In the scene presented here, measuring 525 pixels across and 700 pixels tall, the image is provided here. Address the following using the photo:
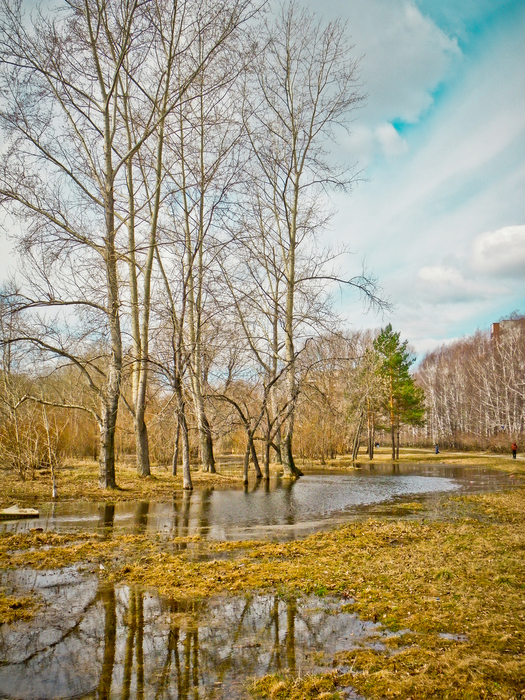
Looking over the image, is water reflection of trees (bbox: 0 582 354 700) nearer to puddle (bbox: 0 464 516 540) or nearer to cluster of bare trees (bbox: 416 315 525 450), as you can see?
puddle (bbox: 0 464 516 540)

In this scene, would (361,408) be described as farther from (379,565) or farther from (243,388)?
(379,565)

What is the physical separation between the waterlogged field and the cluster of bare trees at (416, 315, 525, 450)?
42466 millimetres

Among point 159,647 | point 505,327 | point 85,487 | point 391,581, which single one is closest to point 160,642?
point 159,647

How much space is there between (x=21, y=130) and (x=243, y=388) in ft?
49.6

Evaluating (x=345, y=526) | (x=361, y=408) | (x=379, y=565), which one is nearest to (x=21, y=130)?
(x=345, y=526)

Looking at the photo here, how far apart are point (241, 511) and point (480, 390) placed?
50908 millimetres

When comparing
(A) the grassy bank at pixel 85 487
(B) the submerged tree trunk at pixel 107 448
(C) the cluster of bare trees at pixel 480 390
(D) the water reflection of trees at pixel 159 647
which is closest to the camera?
(D) the water reflection of trees at pixel 159 647

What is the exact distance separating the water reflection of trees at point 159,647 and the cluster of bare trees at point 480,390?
4511 centimetres

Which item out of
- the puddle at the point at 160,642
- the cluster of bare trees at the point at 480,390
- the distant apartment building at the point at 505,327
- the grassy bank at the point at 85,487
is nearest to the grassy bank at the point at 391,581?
the puddle at the point at 160,642

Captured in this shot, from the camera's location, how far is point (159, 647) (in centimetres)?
451

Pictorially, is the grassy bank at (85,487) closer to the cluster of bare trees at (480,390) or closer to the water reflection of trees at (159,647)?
the water reflection of trees at (159,647)

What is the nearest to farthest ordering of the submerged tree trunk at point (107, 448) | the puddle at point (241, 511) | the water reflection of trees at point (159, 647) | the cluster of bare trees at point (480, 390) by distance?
→ the water reflection of trees at point (159, 647), the puddle at point (241, 511), the submerged tree trunk at point (107, 448), the cluster of bare trees at point (480, 390)

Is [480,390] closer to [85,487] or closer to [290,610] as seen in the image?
[85,487]

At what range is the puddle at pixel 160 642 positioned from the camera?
3852mm
